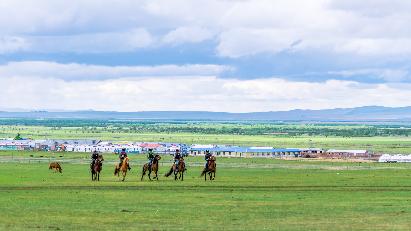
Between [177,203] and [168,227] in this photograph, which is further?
[177,203]

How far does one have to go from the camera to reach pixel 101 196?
165ft

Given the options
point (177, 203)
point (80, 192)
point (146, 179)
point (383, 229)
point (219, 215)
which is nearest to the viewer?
A: point (383, 229)

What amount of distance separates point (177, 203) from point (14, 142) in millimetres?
146305

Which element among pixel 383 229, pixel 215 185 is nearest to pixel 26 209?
pixel 383 229

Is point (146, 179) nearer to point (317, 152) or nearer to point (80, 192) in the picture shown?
point (80, 192)

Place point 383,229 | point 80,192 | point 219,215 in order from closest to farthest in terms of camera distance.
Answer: point 383,229 → point 219,215 → point 80,192

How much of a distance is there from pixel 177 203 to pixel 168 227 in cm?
1113

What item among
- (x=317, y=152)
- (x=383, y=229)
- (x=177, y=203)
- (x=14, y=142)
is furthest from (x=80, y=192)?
(x=14, y=142)

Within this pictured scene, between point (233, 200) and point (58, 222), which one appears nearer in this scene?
point (58, 222)

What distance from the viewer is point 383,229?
34281mm

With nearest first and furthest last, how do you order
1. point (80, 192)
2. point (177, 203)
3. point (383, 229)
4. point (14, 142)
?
point (383, 229), point (177, 203), point (80, 192), point (14, 142)

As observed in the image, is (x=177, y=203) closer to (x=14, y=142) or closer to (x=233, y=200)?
(x=233, y=200)

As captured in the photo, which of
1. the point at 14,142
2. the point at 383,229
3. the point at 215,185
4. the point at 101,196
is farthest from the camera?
the point at 14,142

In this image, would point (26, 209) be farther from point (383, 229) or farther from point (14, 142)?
point (14, 142)
